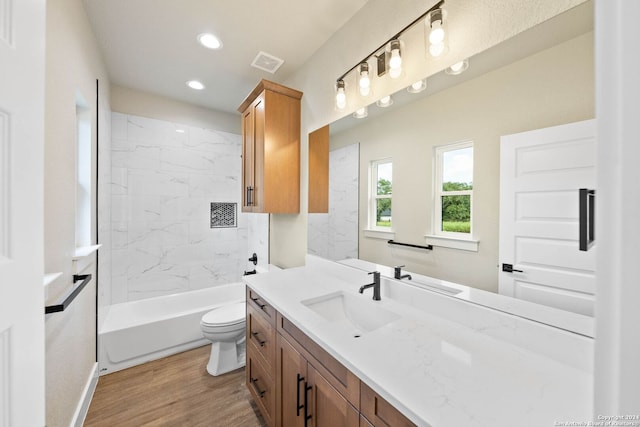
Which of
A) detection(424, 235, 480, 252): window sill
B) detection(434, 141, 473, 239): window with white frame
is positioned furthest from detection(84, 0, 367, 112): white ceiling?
detection(424, 235, 480, 252): window sill

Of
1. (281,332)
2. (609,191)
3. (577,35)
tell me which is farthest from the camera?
(281,332)

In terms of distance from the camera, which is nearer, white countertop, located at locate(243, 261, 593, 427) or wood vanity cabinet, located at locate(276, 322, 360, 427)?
white countertop, located at locate(243, 261, 593, 427)

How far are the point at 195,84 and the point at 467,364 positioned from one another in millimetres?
3005

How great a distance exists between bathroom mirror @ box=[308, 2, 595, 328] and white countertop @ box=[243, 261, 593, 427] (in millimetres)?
177

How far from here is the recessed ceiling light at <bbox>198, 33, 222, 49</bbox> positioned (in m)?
1.79

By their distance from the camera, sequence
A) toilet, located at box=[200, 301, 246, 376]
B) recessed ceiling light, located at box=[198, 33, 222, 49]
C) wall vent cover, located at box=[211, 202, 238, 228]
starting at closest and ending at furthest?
recessed ceiling light, located at box=[198, 33, 222, 49] → toilet, located at box=[200, 301, 246, 376] → wall vent cover, located at box=[211, 202, 238, 228]

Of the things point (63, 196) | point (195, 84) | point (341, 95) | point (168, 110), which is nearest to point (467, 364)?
point (341, 95)

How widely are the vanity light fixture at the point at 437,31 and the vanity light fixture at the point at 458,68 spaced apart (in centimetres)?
9

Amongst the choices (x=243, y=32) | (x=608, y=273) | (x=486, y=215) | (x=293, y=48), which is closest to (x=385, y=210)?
(x=486, y=215)

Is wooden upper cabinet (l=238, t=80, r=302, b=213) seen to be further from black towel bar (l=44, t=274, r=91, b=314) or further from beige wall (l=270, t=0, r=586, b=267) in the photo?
black towel bar (l=44, t=274, r=91, b=314)

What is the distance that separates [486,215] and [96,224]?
270 cm

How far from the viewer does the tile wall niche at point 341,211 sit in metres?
1.59

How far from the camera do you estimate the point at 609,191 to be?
26cm

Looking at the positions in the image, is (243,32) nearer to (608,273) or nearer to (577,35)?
(577,35)
